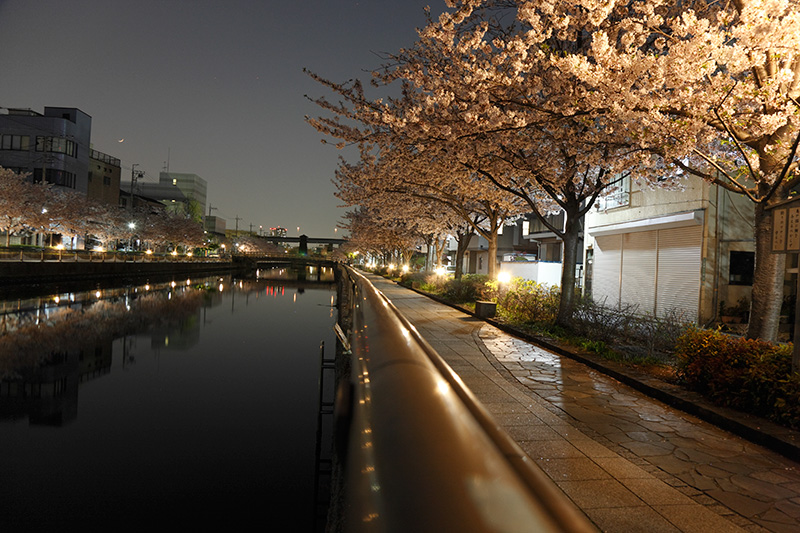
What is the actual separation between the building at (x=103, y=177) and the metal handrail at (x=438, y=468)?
83.5m

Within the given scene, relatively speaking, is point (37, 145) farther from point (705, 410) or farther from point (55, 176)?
point (705, 410)

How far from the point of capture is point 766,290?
24.6 feet

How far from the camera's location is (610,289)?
20719 mm

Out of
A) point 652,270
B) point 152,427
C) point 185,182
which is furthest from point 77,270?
point 185,182

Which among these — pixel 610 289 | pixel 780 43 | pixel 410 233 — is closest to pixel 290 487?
pixel 780 43

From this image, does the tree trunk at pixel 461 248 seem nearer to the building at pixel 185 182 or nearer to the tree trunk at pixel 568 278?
the tree trunk at pixel 568 278

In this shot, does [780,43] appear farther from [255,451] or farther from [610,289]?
[610,289]

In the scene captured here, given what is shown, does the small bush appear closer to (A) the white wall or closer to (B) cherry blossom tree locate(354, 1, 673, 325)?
(A) the white wall

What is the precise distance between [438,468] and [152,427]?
10.2 metres

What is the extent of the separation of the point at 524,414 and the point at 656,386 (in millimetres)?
2373

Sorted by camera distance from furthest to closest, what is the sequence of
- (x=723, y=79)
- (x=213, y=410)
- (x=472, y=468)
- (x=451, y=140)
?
(x=451, y=140), (x=213, y=410), (x=723, y=79), (x=472, y=468)

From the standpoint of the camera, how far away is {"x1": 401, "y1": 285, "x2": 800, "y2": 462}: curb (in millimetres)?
5199

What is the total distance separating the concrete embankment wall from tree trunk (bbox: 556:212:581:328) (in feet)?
99.5

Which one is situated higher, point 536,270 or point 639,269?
point 639,269
